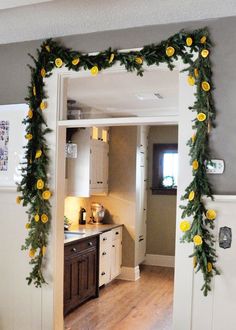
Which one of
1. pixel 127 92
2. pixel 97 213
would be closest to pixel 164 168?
pixel 97 213

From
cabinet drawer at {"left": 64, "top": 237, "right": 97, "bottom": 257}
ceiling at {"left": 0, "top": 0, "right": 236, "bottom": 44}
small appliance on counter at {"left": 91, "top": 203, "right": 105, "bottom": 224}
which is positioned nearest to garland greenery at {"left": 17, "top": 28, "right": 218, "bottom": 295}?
ceiling at {"left": 0, "top": 0, "right": 236, "bottom": 44}

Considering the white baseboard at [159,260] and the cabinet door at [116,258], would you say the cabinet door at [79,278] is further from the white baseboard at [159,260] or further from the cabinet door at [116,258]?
the white baseboard at [159,260]

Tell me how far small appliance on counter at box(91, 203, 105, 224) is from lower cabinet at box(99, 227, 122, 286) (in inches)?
13.7

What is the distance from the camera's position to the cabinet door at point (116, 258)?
598cm

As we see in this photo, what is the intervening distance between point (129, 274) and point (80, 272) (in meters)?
1.66

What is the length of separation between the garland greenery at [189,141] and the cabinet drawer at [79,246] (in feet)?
4.18

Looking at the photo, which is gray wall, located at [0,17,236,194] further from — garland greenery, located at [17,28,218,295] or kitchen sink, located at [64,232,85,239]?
kitchen sink, located at [64,232,85,239]

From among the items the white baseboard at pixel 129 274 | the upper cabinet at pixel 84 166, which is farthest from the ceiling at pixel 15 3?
the white baseboard at pixel 129 274

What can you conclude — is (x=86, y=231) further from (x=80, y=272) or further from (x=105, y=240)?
(x=80, y=272)

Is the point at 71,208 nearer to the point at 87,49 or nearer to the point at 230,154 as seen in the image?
the point at 87,49

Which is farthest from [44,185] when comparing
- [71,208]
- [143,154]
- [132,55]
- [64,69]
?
[143,154]

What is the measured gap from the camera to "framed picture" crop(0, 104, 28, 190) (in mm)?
3391

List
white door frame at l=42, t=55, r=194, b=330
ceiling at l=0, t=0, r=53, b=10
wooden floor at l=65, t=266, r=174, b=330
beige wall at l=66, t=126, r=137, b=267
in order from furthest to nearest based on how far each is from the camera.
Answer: beige wall at l=66, t=126, r=137, b=267, wooden floor at l=65, t=266, r=174, b=330, white door frame at l=42, t=55, r=194, b=330, ceiling at l=0, t=0, r=53, b=10

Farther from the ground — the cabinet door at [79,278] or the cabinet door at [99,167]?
the cabinet door at [99,167]
